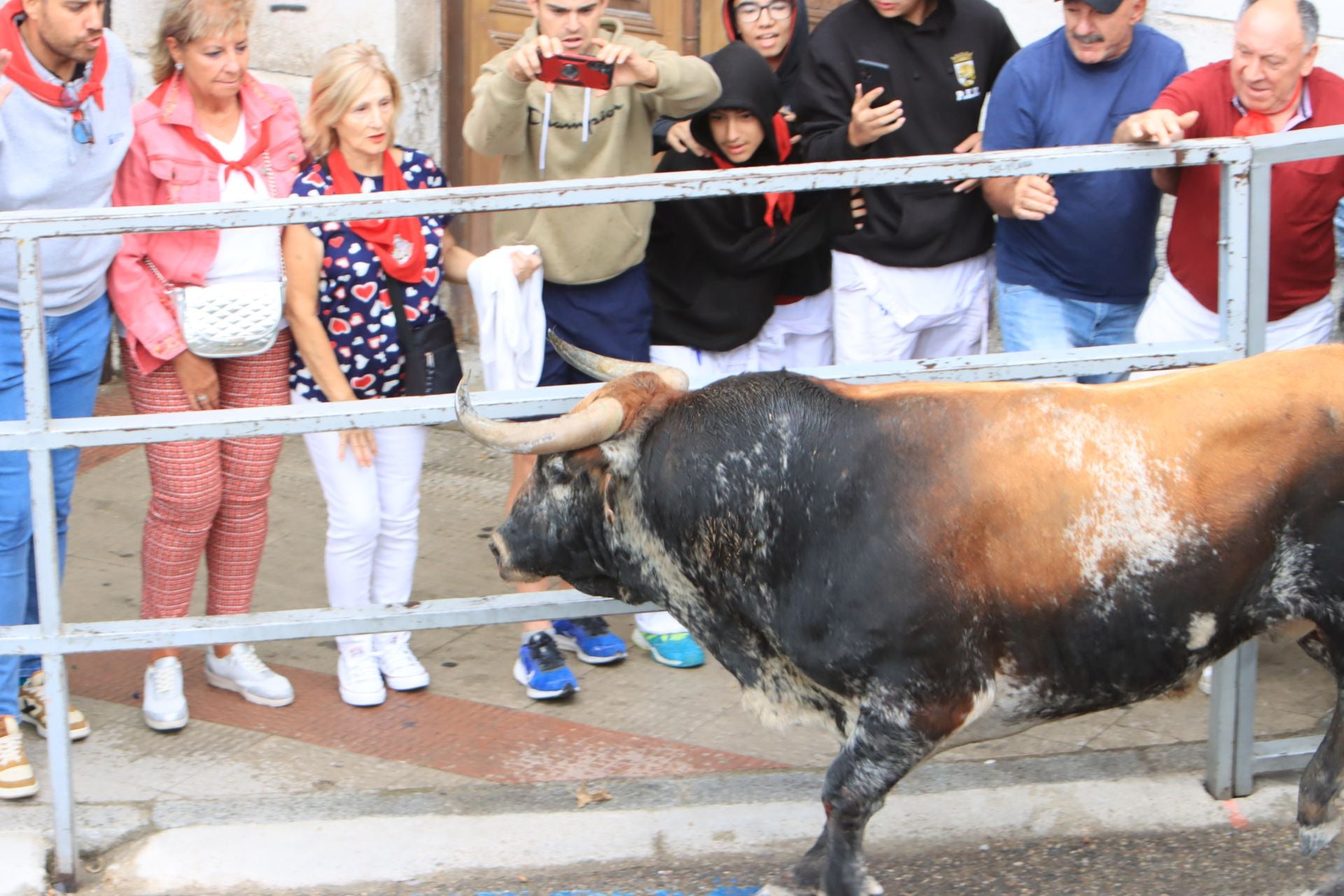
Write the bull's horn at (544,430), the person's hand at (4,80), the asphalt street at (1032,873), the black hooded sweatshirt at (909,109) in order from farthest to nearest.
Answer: the black hooded sweatshirt at (909,109) → the person's hand at (4,80) → the asphalt street at (1032,873) → the bull's horn at (544,430)

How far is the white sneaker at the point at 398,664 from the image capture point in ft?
15.9

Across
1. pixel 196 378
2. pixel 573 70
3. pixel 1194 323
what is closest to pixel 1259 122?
pixel 1194 323

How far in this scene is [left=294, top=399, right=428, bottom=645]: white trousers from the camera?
15.2 ft

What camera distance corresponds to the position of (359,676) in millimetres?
4750

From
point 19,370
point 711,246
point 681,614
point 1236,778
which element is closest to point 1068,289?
point 711,246

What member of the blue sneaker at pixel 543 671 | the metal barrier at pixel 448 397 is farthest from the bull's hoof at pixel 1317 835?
the blue sneaker at pixel 543 671

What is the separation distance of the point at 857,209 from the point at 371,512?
5.47 ft

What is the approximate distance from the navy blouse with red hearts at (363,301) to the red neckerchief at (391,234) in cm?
2

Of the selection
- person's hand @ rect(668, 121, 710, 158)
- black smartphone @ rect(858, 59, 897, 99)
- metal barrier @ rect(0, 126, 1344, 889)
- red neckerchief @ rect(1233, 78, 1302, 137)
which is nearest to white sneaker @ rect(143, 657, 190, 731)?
metal barrier @ rect(0, 126, 1344, 889)

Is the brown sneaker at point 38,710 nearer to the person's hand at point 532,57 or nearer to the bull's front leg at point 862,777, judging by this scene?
the person's hand at point 532,57

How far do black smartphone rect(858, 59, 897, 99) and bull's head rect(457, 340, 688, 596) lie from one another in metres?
1.51

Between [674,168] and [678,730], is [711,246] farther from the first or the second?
[678,730]

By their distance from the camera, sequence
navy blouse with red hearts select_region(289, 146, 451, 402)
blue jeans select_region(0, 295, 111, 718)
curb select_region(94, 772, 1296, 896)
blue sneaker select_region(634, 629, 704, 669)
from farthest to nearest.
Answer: blue sneaker select_region(634, 629, 704, 669), navy blouse with red hearts select_region(289, 146, 451, 402), blue jeans select_region(0, 295, 111, 718), curb select_region(94, 772, 1296, 896)

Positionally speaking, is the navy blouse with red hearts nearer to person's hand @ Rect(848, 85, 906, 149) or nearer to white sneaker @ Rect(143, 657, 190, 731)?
white sneaker @ Rect(143, 657, 190, 731)
